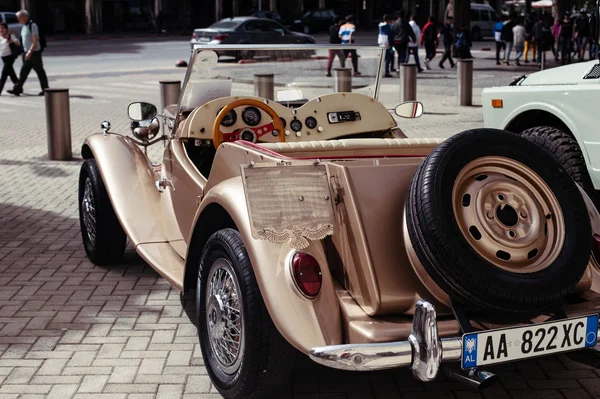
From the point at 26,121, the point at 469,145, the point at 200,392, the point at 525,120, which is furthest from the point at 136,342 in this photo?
the point at 26,121

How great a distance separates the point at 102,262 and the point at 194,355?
1.84m

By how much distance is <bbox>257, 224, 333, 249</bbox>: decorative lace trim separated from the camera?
10.7 ft

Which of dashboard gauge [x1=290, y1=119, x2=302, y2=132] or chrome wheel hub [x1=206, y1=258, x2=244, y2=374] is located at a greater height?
dashboard gauge [x1=290, y1=119, x2=302, y2=132]

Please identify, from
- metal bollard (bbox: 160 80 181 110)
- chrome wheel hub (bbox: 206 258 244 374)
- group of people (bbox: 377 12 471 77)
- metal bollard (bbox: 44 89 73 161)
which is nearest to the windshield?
chrome wheel hub (bbox: 206 258 244 374)

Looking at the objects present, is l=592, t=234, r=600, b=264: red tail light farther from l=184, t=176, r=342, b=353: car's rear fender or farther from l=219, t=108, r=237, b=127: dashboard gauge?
l=219, t=108, r=237, b=127: dashboard gauge

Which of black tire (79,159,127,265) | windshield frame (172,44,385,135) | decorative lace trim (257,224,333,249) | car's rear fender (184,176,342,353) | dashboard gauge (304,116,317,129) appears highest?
windshield frame (172,44,385,135)

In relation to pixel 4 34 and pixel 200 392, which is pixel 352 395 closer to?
pixel 200 392

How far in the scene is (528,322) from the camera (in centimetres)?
326

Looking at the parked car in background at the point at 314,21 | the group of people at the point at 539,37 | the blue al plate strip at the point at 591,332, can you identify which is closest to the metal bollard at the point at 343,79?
the blue al plate strip at the point at 591,332

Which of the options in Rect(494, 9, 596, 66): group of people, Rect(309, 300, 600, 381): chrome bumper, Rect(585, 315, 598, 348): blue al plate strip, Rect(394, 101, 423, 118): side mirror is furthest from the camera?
Rect(494, 9, 596, 66): group of people

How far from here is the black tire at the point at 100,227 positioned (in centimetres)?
555

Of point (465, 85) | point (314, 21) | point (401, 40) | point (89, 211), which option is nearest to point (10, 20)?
point (401, 40)

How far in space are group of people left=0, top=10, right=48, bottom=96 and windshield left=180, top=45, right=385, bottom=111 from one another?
1214cm

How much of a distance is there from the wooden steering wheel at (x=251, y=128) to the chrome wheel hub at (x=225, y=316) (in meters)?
1.35
